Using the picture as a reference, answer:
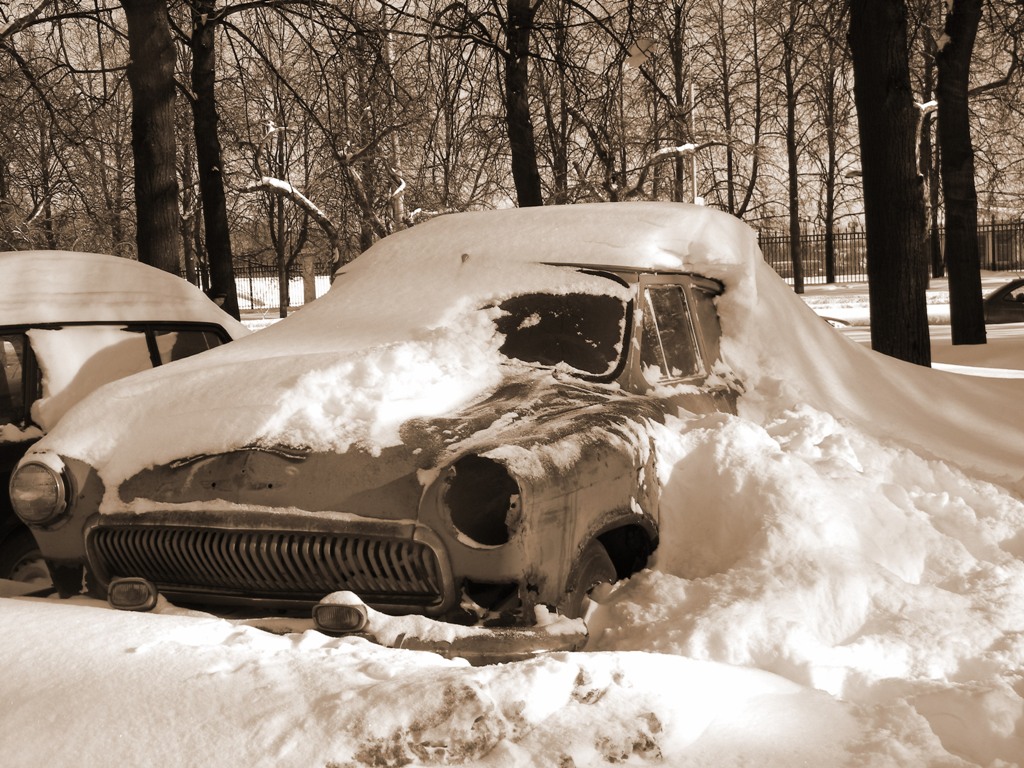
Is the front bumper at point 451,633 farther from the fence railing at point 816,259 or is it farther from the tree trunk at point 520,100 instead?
the fence railing at point 816,259

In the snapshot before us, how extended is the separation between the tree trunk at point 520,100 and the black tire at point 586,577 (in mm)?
8952

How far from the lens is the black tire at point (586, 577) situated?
10.8 ft

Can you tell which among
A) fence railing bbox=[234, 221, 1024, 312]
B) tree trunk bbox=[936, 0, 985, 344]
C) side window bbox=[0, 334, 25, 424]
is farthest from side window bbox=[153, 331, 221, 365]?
fence railing bbox=[234, 221, 1024, 312]

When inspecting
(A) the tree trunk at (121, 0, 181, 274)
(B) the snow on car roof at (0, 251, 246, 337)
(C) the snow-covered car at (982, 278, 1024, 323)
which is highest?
(A) the tree trunk at (121, 0, 181, 274)

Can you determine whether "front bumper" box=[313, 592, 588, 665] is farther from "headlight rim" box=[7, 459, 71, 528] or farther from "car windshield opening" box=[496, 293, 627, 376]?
"car windshield opening" box=[496, 293, 627, 376]

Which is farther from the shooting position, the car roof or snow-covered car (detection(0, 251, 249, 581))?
snow-covered car (detection(0, 251, 249, 581))

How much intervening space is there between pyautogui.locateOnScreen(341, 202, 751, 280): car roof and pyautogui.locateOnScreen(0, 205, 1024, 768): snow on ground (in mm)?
895

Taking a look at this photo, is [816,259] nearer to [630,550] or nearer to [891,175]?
[891,175]

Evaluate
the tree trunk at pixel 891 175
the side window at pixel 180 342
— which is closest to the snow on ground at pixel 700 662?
the side window at pixel 180 342

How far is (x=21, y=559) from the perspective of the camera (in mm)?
4617

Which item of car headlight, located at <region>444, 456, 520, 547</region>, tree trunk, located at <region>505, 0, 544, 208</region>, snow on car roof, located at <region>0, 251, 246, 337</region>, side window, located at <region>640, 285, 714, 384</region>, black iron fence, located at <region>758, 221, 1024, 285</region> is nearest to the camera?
car headlight, located at <region>444, 456, 520, 547</region>

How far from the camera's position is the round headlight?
12.3 ft

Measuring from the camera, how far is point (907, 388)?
6012 mm

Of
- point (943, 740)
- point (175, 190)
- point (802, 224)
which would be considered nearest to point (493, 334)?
point (943, 740)
